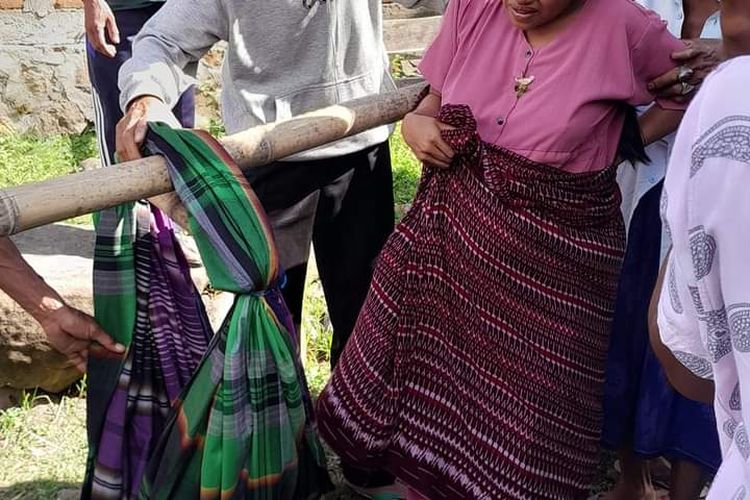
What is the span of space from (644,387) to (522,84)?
3.10 feet

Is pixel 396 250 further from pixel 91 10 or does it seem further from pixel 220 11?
pixel 91 10

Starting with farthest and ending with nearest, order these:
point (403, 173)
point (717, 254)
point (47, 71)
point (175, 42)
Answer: point (47, 71) < point (403, 173) < point (175, 42) < point (717, 254)

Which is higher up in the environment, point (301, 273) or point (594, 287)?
point (594, 287)

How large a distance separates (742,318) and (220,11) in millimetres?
1575

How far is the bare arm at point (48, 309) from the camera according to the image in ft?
5.04

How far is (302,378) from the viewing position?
1.64 m

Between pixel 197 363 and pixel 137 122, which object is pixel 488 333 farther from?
pixel 137 122

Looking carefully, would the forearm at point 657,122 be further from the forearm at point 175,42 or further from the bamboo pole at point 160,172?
the forearm at point 175,42

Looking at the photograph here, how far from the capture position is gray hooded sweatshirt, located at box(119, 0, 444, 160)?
2055 millimetres

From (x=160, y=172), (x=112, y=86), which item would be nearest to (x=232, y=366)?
(x=160, y=172)

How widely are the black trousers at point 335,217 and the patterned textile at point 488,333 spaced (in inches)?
21.0

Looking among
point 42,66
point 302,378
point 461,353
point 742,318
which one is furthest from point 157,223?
point 42,66

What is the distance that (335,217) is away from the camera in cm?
235

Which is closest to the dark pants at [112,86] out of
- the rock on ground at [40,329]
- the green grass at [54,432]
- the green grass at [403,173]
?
the rock on ground at [40,329]
